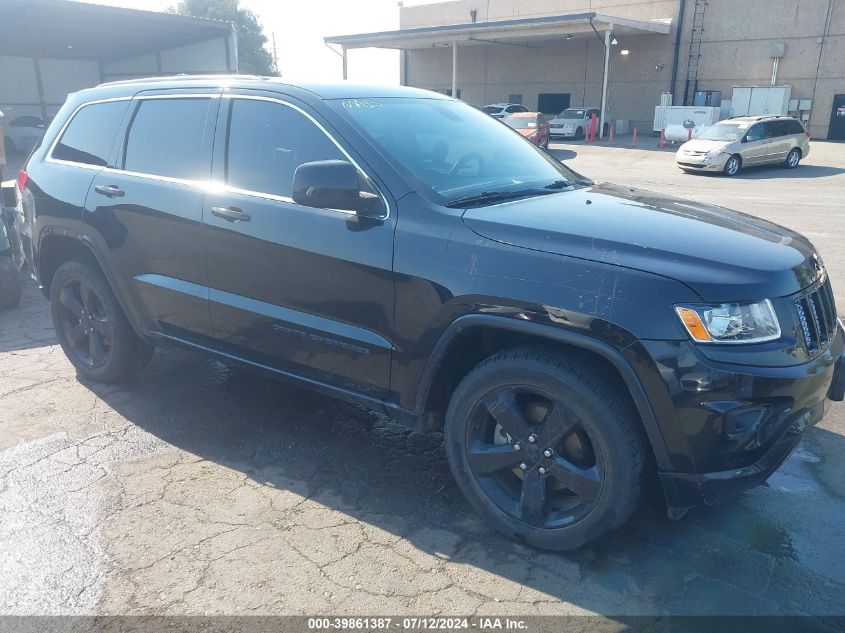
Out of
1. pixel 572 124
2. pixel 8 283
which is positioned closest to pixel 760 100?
pixel 572 124

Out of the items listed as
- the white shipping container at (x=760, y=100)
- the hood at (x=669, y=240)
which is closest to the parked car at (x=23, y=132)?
the hood at (x=669, y=240)

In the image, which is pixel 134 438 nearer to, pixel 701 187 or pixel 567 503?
pixel 567 503

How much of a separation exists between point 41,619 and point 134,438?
1.50 meters

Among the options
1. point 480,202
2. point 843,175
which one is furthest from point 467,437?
point 843,175

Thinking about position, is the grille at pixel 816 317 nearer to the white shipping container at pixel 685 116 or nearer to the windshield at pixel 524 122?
the windshield at pixel 524 122

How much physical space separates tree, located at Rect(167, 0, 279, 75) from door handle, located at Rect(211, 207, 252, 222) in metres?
58.7

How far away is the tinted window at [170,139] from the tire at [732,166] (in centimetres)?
1733

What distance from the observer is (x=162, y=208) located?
3.93 m

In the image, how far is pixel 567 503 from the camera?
2.94m

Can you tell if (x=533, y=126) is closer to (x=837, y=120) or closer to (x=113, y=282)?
(x=837, y=120)

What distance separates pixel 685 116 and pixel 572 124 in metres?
4.70

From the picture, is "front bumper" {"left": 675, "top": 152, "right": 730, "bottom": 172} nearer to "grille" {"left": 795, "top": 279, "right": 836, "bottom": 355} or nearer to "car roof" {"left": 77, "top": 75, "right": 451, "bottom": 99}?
"car roof" {"left": 77, "top": 75, "right": 451, "bottom": 99}

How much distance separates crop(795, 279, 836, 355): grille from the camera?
2.67m

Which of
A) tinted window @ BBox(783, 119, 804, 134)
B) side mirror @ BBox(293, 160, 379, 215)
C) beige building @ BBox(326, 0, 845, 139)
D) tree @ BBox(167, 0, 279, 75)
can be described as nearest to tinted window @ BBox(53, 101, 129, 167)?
side mirror @ BBox(293, 160, 379, 215)
